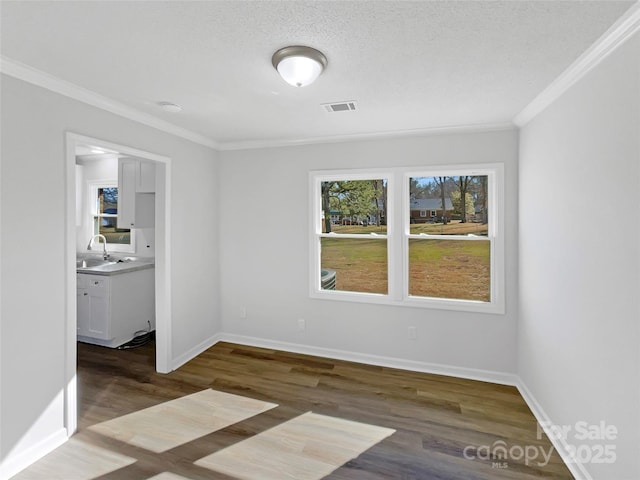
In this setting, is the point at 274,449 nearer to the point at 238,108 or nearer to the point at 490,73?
the point at 238,108

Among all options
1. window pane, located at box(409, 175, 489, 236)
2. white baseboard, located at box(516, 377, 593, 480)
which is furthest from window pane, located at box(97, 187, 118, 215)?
white baseboard, located at box(516, 377, 593, 480)

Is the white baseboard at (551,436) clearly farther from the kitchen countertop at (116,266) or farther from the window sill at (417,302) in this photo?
the kitchen countertop at (116,266)

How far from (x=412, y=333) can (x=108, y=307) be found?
361 centimetres

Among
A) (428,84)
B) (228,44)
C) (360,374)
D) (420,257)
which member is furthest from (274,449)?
(428,84)

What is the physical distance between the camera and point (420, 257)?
3455mm

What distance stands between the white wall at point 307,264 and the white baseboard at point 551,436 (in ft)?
1.01

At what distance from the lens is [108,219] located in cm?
507

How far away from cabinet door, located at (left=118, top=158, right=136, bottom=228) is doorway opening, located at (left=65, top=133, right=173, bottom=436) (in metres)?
0.03

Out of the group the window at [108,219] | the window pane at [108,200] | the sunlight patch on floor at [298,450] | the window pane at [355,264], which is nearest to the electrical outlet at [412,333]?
the window pane at [355,264]

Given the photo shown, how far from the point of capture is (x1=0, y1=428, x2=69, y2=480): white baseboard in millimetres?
1936

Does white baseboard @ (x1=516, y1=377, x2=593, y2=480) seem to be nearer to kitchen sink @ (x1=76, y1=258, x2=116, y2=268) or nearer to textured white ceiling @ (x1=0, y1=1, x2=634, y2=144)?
textured white ceiling @ (x1=0, y1=1, x2=634, y2=144)

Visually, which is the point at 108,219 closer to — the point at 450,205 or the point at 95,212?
the point at 95,212

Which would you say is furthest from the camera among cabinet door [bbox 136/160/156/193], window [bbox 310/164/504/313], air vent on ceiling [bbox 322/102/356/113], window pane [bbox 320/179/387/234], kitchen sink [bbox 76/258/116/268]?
kitchen sink [bbox 76/258/116/268]

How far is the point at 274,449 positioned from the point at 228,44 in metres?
2.59
